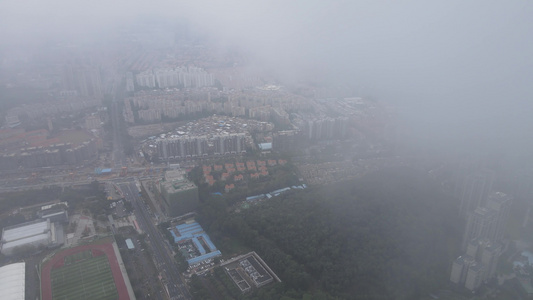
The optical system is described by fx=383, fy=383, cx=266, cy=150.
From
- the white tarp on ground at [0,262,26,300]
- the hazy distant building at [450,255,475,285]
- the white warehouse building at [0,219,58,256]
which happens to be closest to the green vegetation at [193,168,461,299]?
the hazy distant building at [450,255,475,285]

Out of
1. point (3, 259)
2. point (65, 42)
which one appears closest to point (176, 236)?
point (3, 259)

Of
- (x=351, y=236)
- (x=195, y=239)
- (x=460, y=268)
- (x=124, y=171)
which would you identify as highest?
(x=351, y=236)

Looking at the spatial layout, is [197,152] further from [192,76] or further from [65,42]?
[65,42]

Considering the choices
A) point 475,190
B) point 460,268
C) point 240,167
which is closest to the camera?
point 460,268

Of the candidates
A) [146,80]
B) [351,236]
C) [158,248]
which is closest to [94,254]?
[158,248]

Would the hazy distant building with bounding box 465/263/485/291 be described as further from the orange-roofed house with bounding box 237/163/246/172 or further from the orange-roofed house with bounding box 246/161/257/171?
the orange-roofed house with bounding box 237/163/246/172

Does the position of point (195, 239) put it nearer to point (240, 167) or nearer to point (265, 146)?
point (240, 167)
